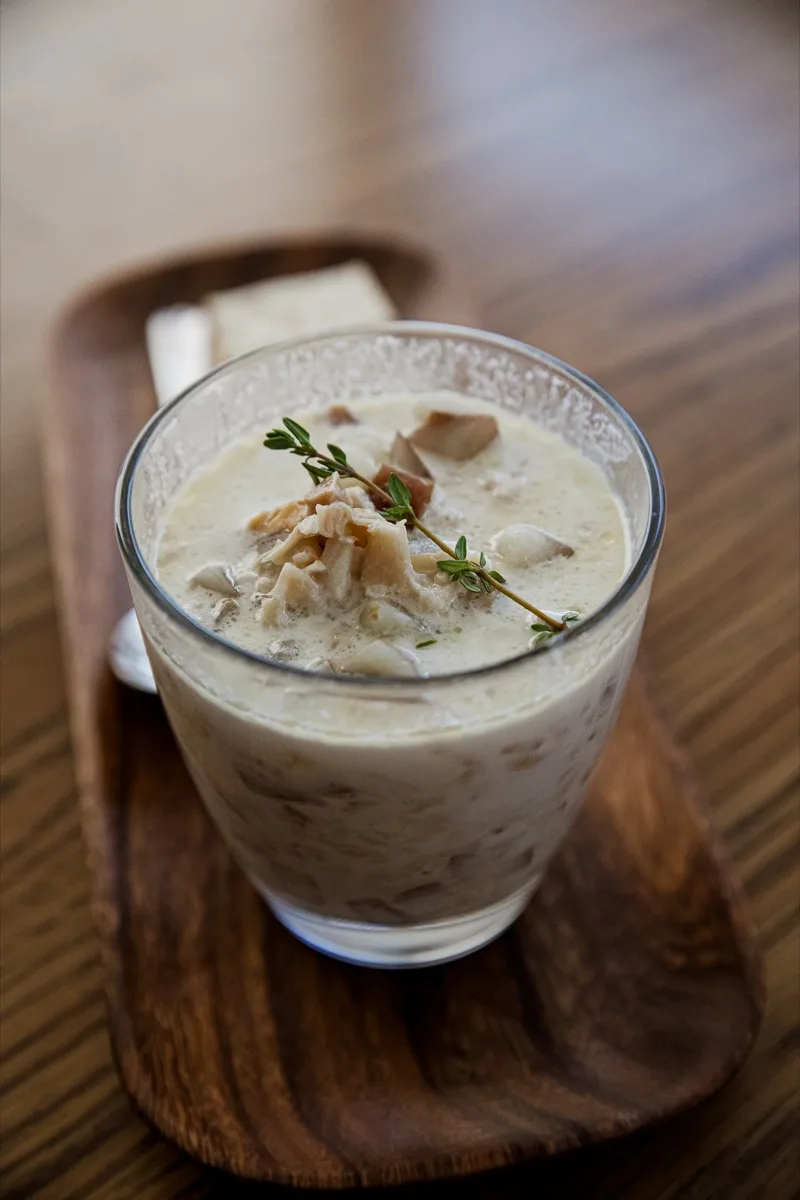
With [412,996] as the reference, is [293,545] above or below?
above

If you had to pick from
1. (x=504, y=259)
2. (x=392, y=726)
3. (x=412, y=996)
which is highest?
(x=392, y=726)

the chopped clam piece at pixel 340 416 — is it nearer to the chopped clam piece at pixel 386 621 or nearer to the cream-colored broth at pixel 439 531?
→ the cream-colored broth at pixel 439 531

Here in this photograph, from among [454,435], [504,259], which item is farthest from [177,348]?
[454,435]

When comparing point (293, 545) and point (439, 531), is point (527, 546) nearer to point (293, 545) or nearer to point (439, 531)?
point (439, 531)

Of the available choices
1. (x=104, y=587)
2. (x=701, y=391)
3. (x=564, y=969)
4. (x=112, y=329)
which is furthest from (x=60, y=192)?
(x=564, y=969)

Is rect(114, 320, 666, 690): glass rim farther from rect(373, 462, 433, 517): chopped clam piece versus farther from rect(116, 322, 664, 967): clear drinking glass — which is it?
rect(373, 462, 433, 517): chopped clam piece

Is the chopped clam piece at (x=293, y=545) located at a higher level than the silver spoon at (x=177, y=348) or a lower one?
higher

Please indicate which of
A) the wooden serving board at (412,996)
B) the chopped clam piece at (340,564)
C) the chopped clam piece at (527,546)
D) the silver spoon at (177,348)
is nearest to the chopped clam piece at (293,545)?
the chopped clam piece at (340,564)
